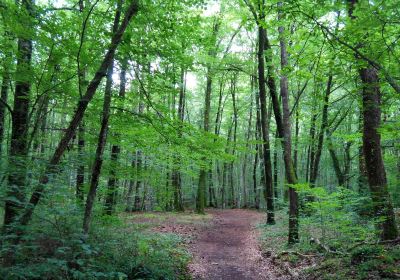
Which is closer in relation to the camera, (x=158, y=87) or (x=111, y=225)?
(x=158, y=87)

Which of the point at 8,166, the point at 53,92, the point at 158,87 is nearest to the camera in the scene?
the point at 8,166

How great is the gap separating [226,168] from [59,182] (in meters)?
27.4

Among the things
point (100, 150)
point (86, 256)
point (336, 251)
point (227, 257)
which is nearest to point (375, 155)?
point (336, 251)

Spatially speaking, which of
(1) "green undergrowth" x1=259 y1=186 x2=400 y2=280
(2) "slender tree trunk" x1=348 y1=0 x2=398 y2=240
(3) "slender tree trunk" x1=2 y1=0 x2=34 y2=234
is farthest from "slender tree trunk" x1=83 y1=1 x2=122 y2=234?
(2) "slender tree trunk" x1=348 y1=0 x2=398 y2=240

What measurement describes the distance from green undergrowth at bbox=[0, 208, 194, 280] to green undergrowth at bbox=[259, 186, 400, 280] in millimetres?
3087

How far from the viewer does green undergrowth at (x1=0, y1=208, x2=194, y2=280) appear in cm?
415

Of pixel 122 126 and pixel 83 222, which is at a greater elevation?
pixel 122 126

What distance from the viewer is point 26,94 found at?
6.08 metres

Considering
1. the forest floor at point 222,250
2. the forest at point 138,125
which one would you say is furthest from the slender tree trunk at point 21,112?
the forest floor at point 222,250

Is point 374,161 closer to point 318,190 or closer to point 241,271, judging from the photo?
point 318,190

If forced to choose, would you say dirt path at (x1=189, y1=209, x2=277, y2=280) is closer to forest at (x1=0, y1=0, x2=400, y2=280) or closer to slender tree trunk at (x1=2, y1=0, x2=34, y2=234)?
forest at (x1=0, y1=0, x2=400, y2=280)

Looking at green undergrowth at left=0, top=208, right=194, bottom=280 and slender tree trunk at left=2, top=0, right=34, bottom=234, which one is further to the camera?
slender tree trunk at left=2, top=0, right=34, bottom=234

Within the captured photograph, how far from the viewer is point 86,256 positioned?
17.8 feet

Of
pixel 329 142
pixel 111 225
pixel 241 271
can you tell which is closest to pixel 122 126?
pixel 111 225
